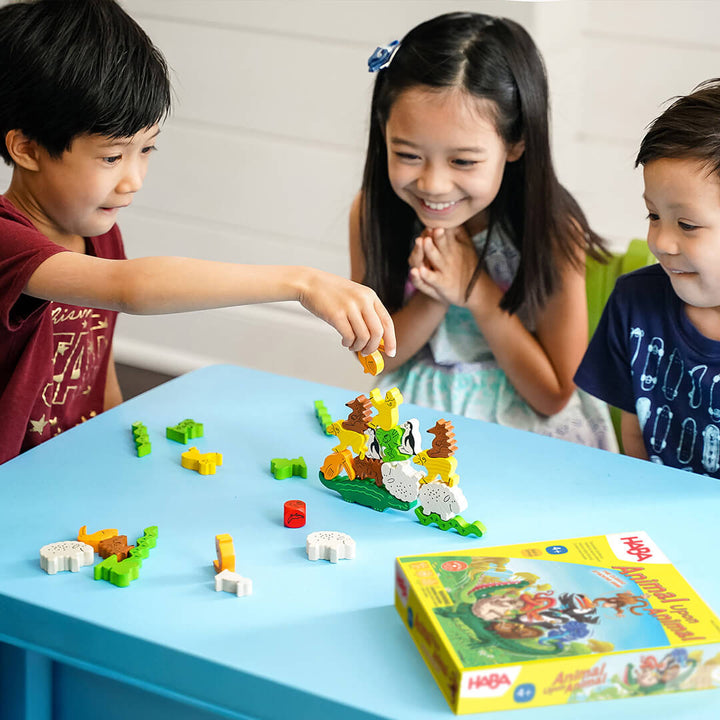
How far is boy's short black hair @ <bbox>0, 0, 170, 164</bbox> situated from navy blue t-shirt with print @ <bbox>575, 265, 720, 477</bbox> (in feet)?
2.05

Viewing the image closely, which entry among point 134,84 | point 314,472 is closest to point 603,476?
point 314,472

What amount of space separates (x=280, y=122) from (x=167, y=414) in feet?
4.69

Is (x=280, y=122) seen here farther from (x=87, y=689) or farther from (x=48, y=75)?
(x=87, y=689)

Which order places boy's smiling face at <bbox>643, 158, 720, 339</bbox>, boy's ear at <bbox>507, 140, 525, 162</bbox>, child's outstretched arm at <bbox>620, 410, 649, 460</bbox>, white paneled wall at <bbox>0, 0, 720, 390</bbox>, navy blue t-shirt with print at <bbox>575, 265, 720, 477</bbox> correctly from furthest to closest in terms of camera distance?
white paneled wall at <bbox>0, 0, 720, 390</bbox>
boy's ear at <bbox>507, 140, 525, 162</bbox>
child's outstretched arm at <bbox>620, 410, 649, 460</bbox>
navy blue t-shirt with print at <bbox>575, 265, 720, 477</bbox>
boy's smiling face at <bbox>643, 158, 720, 339</bbox>

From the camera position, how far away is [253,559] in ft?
2.57

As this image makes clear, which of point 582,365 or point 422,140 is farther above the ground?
point 422,140

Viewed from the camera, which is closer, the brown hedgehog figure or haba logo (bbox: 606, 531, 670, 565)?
haba logo (bbox: 606, 531, 670, 565)

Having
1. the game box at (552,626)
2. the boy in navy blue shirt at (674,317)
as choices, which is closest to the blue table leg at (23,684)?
the game box at (552,626)

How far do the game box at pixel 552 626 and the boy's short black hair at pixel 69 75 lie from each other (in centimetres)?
64

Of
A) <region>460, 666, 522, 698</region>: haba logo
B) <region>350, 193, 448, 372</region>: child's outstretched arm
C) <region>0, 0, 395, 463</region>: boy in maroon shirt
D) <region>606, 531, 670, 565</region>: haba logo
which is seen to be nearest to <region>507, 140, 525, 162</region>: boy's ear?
<region>350, 193, 448, 372</region>: child's outstretched arm

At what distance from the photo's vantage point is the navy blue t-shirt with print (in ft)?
3.74

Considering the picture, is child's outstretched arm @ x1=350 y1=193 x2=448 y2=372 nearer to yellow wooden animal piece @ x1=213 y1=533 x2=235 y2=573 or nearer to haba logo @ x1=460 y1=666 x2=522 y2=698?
yellow wooden animal piece @ x1=213 y1=533 x2=235 y2=573

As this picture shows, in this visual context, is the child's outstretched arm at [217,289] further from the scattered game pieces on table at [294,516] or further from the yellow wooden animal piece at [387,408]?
the scattered game pieces on table at [294,516]

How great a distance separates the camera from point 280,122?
2346 mm
